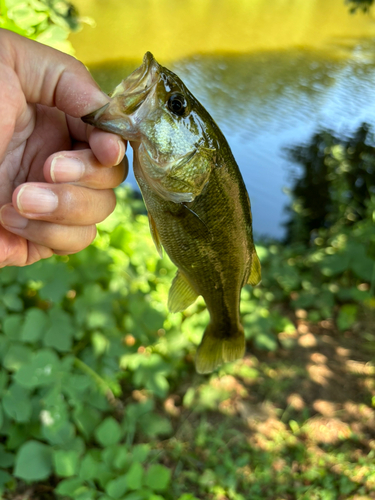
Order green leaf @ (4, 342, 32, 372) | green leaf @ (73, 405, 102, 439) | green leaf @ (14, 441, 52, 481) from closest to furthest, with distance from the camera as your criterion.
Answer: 1. green leaf @ (14, 441, 52, 481)
2. green leaf @ (4, 342, 32, 372)
3. green leaf @ (73, 405, 102, 439)

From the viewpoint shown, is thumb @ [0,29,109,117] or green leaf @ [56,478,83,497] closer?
thumb @ [0,29,109,117]

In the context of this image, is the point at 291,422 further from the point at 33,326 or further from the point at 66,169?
the point at 66,169

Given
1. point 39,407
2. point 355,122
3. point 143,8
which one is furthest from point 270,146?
point 143,8

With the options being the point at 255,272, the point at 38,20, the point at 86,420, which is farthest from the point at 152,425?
the point at 38,20

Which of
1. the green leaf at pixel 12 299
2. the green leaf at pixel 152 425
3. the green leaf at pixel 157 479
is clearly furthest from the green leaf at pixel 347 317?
the green leaf at pixel 12 299

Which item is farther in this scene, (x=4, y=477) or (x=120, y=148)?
(x=4, y=477)

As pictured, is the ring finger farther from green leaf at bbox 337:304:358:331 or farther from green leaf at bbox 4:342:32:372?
green leaf at bbox 337:304:358:331

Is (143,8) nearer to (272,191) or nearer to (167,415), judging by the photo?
(272,191)

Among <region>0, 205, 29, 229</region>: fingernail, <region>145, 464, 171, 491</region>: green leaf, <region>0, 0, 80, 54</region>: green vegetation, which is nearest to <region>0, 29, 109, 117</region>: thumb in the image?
<region>0, 205, 29, 229</region>: fingernail
